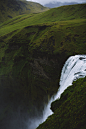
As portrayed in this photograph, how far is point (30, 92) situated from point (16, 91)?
235 inches

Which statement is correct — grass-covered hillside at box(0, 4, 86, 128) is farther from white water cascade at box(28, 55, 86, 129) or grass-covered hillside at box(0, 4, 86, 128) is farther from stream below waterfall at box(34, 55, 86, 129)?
white water cascade at box(28, 55, 86, 129)

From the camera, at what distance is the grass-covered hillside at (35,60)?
40.6 metres

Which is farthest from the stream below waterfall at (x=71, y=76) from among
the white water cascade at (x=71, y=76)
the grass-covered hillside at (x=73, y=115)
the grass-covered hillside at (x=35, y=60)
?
the grass-covered hillside at (x=35, y=60)

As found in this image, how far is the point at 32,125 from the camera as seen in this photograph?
25.7m

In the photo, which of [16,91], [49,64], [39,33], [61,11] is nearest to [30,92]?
[16,91]

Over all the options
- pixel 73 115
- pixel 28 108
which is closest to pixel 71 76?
pixel 73 115

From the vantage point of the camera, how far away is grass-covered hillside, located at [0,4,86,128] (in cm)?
4055

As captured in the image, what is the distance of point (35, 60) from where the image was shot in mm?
58094

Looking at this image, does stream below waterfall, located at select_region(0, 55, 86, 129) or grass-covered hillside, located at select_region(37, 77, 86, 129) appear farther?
stream below waterfall, located at select_region(0, 55, 86, 129)

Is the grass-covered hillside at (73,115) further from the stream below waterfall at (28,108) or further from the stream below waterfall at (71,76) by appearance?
the stream below waterfall at (28,108)

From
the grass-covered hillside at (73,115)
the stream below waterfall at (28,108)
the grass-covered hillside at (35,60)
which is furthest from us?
the grass-covered hillside at (35,60)

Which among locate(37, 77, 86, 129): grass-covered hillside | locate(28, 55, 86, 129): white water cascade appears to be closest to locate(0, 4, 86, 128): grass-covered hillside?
locate(28, 55, 86, 129): white water cascade

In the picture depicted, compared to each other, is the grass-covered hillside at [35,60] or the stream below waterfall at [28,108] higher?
the grass-covered hillside at [35,60]

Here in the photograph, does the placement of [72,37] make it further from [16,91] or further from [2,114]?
[2,114]
